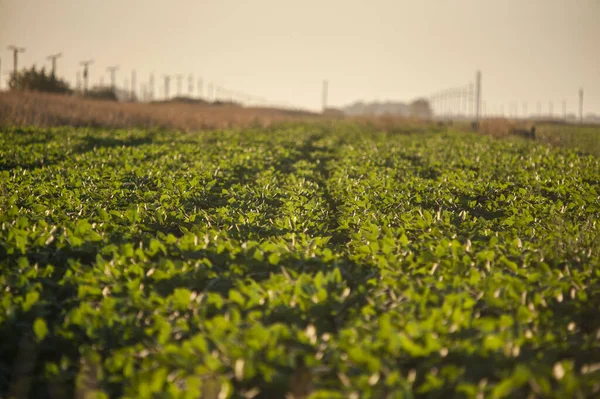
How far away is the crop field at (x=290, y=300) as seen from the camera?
2.41m

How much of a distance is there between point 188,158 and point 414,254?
23.5 ft

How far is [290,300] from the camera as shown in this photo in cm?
311

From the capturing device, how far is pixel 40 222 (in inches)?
171

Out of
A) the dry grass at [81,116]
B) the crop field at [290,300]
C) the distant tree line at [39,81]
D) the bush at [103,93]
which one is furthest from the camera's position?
the bush at [103,93]

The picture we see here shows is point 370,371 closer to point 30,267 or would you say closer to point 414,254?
point 414,254

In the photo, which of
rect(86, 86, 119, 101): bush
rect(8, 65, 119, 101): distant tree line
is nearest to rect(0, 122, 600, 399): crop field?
rect(8, 65, 119, 101): distant tree line

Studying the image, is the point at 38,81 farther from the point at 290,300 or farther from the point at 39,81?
the point at 290,300

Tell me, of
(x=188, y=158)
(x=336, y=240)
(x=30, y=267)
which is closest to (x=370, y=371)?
(x=30, y=267)

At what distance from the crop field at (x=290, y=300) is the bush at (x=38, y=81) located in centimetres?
3696

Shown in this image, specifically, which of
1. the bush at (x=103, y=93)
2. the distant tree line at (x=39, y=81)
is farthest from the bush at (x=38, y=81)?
the bush at (x=103, y=93)

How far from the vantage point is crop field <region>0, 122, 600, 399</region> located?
2412mm

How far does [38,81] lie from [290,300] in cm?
4276

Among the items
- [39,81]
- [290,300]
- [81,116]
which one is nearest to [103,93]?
[39,81]

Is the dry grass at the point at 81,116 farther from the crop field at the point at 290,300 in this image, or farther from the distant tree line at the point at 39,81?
the distant tree line at the point at 39,81
